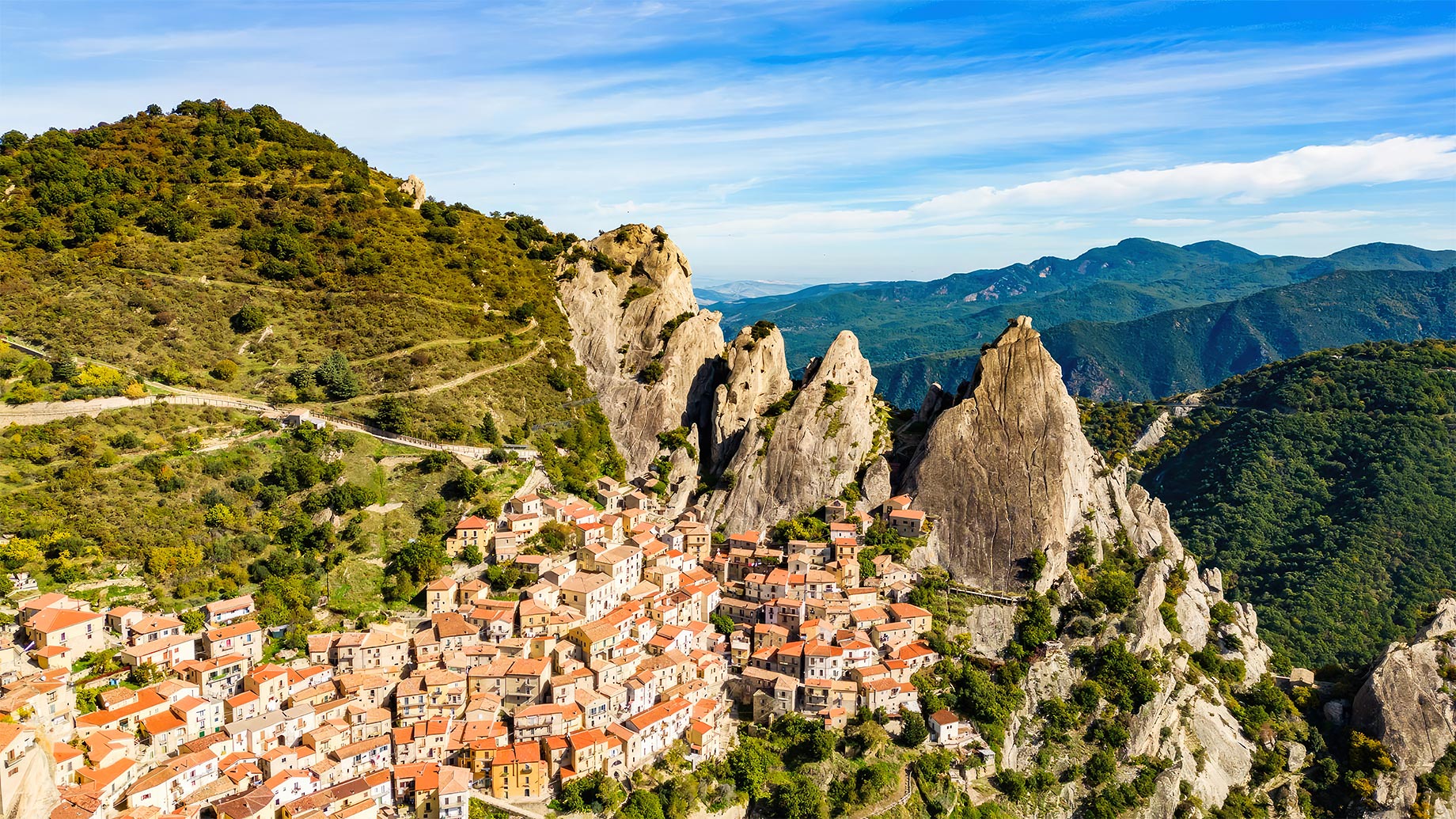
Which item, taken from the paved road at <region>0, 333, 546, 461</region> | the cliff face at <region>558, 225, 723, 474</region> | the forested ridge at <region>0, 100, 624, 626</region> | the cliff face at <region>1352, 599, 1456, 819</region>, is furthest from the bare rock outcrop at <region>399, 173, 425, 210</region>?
the cliff face at <region>1352, 599, 1456, 819</region>

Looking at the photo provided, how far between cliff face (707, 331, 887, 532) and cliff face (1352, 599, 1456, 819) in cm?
3762

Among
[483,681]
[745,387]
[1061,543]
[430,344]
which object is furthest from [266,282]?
[1061,543]

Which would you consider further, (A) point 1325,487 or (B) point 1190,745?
(A) point 1325,487

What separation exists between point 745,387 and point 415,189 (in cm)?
4714

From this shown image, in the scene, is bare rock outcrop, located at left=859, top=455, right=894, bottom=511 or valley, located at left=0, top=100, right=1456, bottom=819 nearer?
valley, located at left=0, top=100, right=1456, bottom=819

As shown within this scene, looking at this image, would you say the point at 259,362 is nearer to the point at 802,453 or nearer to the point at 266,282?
the point at 266,282

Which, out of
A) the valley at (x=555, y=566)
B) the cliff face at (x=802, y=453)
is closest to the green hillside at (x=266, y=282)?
the valley at (x=555, y=566)

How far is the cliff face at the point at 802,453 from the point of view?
213 ft

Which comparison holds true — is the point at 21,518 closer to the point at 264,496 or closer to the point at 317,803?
the point at 264,496

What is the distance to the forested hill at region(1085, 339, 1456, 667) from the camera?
268 ft

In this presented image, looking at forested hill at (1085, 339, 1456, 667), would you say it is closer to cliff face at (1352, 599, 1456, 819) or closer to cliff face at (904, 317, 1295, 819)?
cliff face at (1352, 599, 1456, 819)

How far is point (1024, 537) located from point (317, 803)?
152 feet

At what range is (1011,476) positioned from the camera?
203 feet

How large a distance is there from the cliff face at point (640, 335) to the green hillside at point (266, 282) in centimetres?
273
